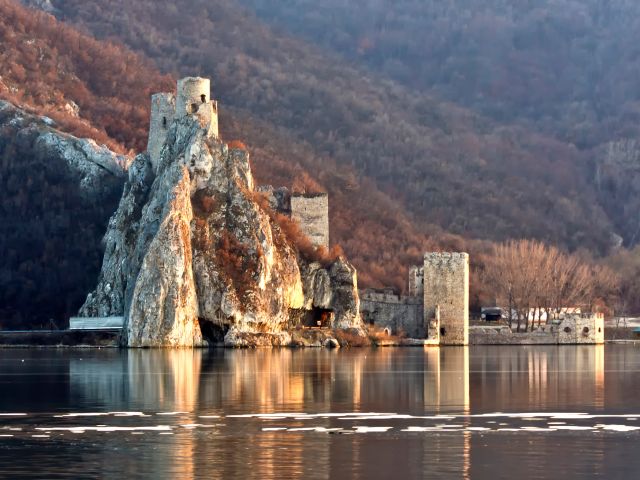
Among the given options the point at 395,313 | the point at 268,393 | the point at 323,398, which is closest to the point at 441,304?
the point at 395,313

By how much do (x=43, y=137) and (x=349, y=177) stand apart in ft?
169

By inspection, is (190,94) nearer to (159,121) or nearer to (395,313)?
(159,121)

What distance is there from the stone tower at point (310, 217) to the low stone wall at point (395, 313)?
4829 millimetres

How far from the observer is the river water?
3475 centimetres

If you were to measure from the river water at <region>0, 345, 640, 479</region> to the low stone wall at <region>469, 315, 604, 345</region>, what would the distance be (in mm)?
33951

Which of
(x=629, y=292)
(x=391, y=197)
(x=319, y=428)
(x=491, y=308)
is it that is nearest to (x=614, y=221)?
(x=391, y=197)

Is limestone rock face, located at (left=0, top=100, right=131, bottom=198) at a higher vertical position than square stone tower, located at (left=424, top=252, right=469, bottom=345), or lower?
higher

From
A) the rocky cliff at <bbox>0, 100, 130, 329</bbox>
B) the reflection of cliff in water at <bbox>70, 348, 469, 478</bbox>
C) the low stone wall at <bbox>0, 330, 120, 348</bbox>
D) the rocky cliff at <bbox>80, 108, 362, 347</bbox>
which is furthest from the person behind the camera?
Result: the rocky cliff at <bbox>0, 100, 130, 329</bbox>

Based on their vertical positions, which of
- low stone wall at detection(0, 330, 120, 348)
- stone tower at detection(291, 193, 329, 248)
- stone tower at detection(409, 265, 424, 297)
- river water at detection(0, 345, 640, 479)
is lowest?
river water at detection(0, 345, 640, 479)

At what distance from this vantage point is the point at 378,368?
6969cm

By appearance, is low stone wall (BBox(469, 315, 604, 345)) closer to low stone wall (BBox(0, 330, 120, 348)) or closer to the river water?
low stone wall (BBox(0, 330, 120, 348))

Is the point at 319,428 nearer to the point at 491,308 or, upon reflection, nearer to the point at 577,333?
the point at 577,333

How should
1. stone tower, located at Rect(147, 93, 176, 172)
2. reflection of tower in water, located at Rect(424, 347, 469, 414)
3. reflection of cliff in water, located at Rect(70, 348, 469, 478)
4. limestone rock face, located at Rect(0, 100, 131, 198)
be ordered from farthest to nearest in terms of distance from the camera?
limestone rock face, located at Rect(0, 100, 131, 198) < stone tower, located at Rect(147, 93, 176, 172) < reflection of tower in water, located at Rect(424, 347, 469, 414) < reflection of cliff in water, located at Rect(70, 348, 469, 478)

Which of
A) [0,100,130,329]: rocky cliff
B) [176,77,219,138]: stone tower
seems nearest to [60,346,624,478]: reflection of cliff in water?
[176,77,219,138]: stone tower
